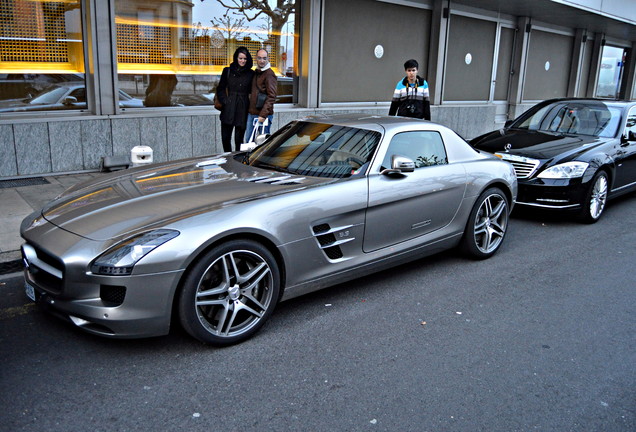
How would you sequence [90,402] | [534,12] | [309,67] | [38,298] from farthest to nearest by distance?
[534,12] → [309,67] → [38,298] → [90,402]

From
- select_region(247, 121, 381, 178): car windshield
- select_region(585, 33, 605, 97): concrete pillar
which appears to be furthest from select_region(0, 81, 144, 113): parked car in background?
select_region(585, 33, 605, 97): concrete pillar

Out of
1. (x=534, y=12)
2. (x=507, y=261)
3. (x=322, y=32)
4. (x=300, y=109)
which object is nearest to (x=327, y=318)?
(x=507, y=261)

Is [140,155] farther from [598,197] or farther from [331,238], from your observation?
[598,197]

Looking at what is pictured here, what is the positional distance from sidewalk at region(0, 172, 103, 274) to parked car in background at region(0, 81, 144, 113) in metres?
1.11

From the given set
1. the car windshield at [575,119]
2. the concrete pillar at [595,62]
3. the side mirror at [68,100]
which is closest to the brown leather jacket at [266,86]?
the side mirror at [68,100]

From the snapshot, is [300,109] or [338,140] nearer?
[338,140]

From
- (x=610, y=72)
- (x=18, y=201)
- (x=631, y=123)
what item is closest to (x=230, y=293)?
(x=18, y=201)


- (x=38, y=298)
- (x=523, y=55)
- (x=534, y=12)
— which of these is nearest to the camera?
(x=38, y=298)

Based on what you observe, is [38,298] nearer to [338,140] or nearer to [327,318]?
[327,318]

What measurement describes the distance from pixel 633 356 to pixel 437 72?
10948 millimetres

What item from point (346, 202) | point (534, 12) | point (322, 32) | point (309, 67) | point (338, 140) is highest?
point (534, 12)

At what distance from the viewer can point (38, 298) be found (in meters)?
3.63

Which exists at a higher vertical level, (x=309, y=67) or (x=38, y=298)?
(x=309, y=67)

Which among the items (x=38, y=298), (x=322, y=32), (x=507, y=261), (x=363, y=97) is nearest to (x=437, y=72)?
(x=363, y=97)
